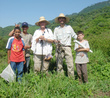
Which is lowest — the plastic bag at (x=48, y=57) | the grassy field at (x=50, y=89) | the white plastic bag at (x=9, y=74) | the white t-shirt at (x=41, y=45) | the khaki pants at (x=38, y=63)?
the grassy field at (x=50, y=89)

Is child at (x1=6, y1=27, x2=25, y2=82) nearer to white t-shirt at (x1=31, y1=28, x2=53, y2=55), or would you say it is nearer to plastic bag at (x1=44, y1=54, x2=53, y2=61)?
white t-shirt at (x1=31, y1=28, x2=53, y2=55)

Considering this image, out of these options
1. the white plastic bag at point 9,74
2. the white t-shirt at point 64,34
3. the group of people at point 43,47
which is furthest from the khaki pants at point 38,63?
the white t-shirt at point 64,34

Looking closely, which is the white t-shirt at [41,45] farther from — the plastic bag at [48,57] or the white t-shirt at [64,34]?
the white t-shirt at [64,34]

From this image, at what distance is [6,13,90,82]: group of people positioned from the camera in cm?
284

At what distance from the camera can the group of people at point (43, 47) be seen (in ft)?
9.30

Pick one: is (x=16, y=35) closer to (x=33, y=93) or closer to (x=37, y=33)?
(x=37, y=33)

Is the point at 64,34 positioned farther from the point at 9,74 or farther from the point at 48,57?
the point at 9,74

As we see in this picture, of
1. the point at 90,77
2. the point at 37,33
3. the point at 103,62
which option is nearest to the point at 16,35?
the point at 37,33

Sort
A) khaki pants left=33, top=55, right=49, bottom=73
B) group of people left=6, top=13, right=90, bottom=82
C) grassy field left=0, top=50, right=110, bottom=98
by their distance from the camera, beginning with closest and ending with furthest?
grassy field left=0, top=50, right=110, bottom=98 → group of people left=6, top=13, right=90, bottom=82 → khaki pants left=33, top=55, right=49, bottom=73

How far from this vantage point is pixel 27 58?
327 centimetres

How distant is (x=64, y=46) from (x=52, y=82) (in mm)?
1099

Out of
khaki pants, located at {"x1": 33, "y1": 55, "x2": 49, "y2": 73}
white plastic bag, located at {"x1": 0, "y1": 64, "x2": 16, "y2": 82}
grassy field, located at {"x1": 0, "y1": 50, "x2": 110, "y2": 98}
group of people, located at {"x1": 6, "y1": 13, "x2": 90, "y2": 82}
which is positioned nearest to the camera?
grassy field, located at {"x1": 0, "y1": 50, "x2": 110, "y2": 98}

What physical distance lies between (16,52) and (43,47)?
734 mm

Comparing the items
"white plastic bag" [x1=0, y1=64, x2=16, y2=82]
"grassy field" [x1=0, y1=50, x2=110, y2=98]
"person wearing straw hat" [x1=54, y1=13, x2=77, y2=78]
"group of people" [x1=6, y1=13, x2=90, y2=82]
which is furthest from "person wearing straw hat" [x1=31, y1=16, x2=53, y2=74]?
"white plastic bag" [x1=0, y1=64, x2=16, y2=82]
